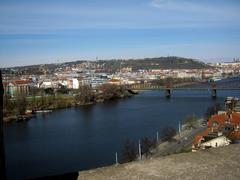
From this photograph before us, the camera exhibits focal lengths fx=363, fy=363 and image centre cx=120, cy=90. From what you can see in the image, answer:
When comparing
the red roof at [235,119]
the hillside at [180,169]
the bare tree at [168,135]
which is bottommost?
the bare tree at [168,135]

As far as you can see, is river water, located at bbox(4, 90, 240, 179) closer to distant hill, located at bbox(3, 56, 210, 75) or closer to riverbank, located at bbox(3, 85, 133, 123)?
riverbank, located at bbox(3, 85, 133, 123)

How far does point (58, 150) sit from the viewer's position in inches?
222

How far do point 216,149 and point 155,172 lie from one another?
180 mm

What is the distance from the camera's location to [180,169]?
24.8 inches

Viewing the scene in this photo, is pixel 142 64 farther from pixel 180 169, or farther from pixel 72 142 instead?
pixel 180 169

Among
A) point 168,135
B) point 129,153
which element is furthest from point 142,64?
point 129,153

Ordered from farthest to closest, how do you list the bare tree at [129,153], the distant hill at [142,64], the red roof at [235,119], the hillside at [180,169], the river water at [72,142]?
the distant hill at [142,64]
the red roof at [235,119]
the bare tree at [129,153]
the river water at [72,142]
the hillside at [180,169]

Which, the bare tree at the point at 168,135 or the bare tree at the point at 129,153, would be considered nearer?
the bare tree at the point at 129,153

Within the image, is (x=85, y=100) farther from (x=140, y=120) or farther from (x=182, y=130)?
(x=182, y=130)

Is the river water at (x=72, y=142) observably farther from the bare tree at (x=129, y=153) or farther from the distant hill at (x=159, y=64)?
the distant hill at (x=159, y=64)

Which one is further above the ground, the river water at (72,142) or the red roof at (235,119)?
the red roof at (235,119)

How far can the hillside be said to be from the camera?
605 millimetres

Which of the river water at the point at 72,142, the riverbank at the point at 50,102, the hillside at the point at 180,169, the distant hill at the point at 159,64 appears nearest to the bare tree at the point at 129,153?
the river water at the point at 72,142

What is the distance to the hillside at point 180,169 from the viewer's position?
605mm
